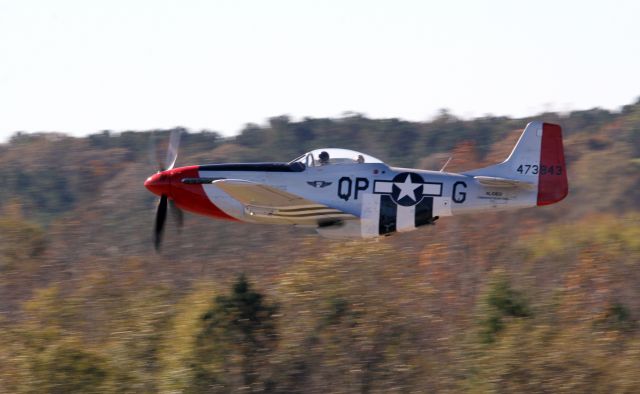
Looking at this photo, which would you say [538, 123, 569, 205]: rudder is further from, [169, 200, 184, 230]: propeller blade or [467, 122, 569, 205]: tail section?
[169, 200, 184, 230]: propeller blade

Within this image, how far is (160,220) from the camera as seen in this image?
19078mm

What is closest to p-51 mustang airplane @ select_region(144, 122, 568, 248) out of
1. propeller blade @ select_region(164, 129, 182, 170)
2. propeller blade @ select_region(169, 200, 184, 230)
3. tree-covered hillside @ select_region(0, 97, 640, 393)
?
propeller blade @ select_region(169, 200, 184, 230)

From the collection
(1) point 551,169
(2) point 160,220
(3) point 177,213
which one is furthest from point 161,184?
(1) point 551,169

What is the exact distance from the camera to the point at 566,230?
129ft

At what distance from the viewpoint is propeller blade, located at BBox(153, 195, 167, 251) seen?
1895 centimetres

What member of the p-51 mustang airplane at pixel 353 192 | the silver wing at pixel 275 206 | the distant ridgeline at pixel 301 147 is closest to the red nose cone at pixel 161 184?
the p-51 mustang airplane at pixel 353 192

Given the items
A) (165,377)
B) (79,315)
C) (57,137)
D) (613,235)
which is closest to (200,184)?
(165,377)

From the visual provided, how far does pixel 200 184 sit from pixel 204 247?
67.1ft

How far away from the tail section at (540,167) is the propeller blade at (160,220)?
5590 mm

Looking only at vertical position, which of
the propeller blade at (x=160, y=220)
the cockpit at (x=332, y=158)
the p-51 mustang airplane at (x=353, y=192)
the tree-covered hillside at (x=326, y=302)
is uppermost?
the cockpit at (x=332, y=158)

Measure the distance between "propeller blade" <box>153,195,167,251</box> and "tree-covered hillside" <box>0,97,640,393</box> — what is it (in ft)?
2.48

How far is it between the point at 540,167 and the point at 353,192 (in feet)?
11.2

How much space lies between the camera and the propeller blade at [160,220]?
18953 millimetres

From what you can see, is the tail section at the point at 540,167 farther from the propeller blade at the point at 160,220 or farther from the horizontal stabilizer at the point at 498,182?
the propeller blade at the point at 160,220
